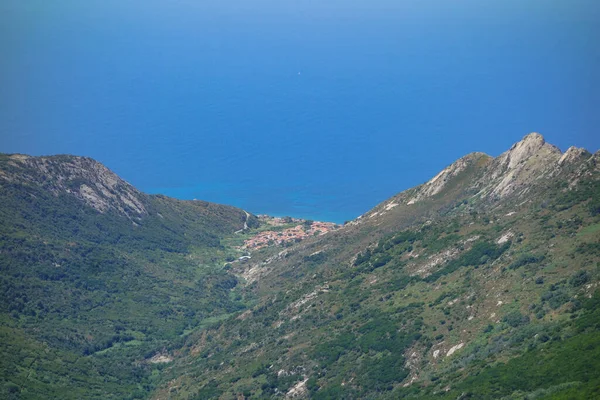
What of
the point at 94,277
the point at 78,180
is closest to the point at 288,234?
the point at 78,180

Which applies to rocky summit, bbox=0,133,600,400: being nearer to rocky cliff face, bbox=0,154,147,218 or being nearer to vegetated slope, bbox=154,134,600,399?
vegetated slope, bbox=154,134,600,399

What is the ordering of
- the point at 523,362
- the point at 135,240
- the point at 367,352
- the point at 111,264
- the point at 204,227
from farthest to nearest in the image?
the point at 204,227 < the point at 135,240 < the point at 111,264 < the point at 367,352 < the point at 523,362

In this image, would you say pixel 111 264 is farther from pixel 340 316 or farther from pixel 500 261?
pixel 500 261

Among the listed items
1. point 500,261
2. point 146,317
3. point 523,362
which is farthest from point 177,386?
point 523,362

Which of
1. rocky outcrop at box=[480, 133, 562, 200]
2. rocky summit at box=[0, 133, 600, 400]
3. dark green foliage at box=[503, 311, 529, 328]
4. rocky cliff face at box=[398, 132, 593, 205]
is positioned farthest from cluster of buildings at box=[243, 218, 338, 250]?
dark green foliage at box=[503, 311, 529, 328]

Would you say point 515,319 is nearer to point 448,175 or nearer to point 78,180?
point 448,175
